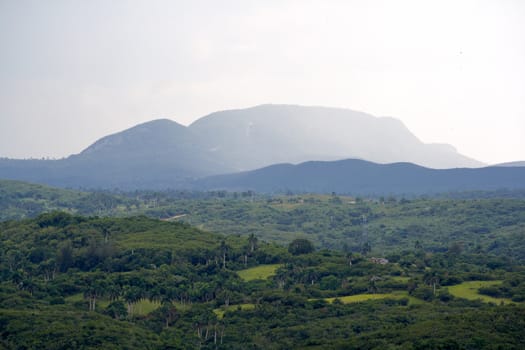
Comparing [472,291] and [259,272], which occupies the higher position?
[472,291]

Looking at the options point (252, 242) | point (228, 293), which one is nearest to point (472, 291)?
point (228, 293)

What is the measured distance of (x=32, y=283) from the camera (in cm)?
9425

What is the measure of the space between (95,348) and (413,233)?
387 ft

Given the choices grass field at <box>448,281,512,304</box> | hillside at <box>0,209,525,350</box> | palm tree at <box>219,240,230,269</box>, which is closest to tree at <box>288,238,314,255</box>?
hillside at <box>0,209,525,350</box>

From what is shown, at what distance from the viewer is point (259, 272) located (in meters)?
110

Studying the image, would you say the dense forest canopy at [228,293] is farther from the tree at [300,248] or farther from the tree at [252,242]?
the tree at [252,242]

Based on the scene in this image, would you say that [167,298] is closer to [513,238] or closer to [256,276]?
[256,276]

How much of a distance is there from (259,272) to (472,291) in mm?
31655

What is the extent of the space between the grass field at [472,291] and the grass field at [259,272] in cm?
2633

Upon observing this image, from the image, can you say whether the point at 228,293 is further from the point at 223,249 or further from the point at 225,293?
the point at 223,249

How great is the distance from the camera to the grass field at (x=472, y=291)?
88.6 meters

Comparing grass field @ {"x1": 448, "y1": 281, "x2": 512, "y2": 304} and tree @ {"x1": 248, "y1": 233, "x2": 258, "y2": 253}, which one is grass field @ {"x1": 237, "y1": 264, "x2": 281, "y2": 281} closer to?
tree @ {"x1": 248, "y1": 233, "x2": 258, "y2": 253}

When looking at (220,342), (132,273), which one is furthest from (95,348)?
(132,273)

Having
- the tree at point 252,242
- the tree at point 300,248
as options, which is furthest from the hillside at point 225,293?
the tree at point 252,242
